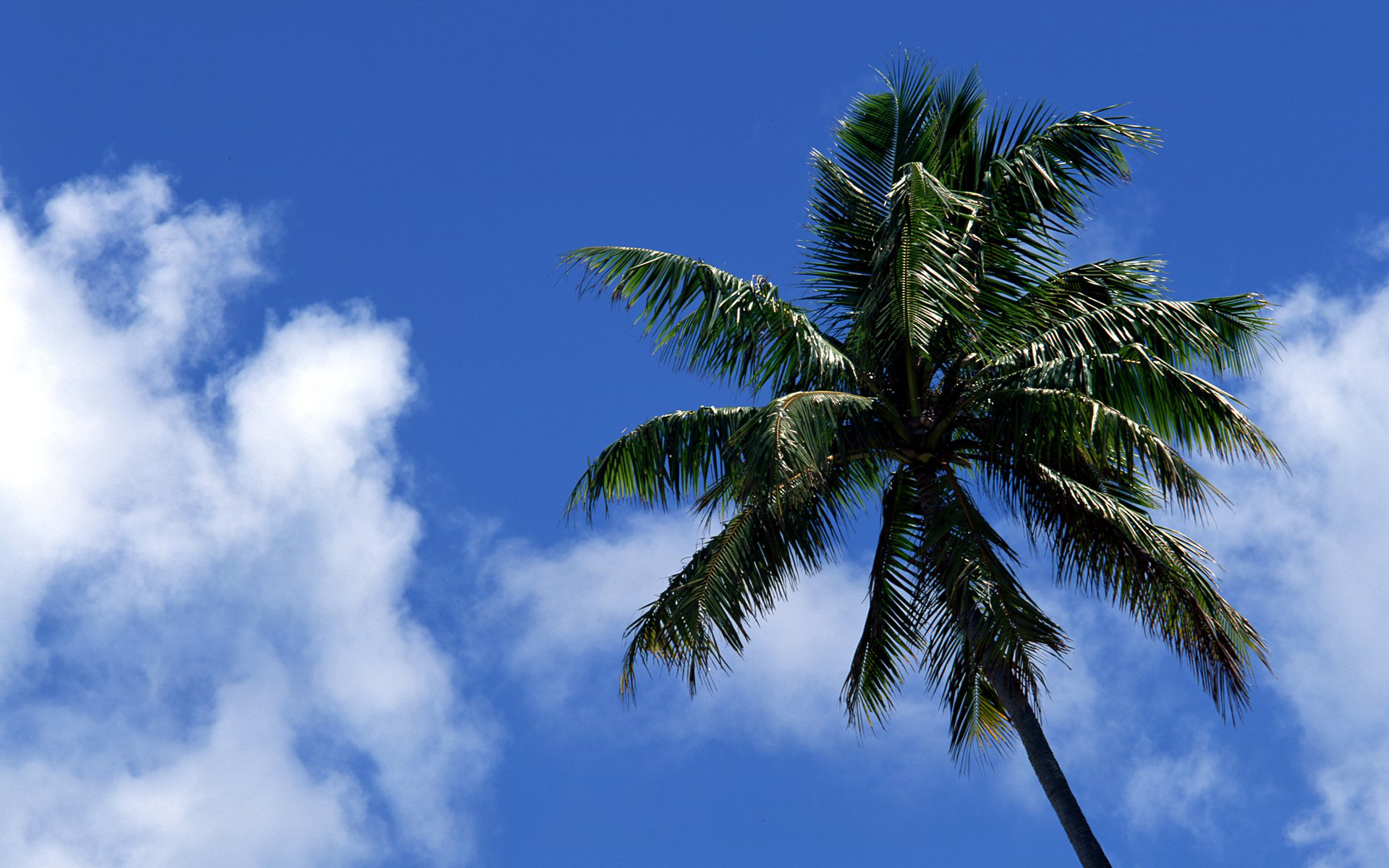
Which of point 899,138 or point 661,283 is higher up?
point 899,138

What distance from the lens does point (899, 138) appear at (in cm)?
1466

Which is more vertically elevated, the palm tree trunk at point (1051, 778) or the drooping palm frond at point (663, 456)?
the drooping palm frond at point (663, 456)

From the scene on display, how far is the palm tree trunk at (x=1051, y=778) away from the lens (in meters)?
12.4

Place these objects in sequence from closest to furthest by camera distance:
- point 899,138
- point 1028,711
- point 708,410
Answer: point 1028,711 → point 708,410 → point 899,138

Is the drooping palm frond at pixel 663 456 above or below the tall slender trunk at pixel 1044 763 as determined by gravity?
above

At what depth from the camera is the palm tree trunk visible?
40.7 ft

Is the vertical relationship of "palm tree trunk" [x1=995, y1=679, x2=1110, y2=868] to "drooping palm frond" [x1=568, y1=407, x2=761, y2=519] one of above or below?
below

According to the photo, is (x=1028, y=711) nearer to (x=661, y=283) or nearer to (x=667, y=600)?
(x=667, y=600)

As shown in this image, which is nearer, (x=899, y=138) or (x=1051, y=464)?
(x=1051, y=464)

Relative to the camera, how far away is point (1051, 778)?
12.6m

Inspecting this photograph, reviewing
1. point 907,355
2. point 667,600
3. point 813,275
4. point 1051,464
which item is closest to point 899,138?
point 813,275

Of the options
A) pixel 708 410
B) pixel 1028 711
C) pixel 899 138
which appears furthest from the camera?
pixel 899 138

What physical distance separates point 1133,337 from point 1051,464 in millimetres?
1521

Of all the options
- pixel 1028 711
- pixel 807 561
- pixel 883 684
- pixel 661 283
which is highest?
pixel 661 283
